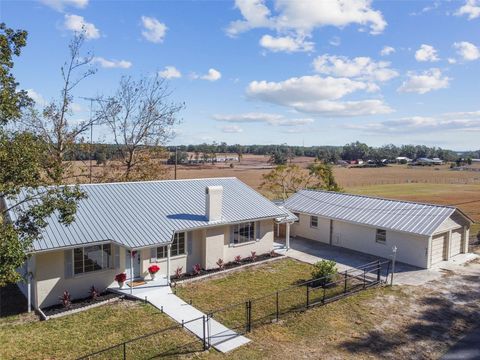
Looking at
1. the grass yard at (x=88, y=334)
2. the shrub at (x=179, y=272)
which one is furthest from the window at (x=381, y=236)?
the grass yard at (x=88, y=334)

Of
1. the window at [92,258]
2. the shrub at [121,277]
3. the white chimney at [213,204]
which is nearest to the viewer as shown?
the window at [92,258]

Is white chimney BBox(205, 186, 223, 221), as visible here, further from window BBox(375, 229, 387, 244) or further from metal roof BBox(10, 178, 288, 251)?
window BBox(375, 229, 387, 244)

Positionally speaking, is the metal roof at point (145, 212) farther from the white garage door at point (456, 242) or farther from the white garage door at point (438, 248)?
the white garage door at point (456, 242)

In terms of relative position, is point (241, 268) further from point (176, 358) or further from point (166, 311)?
point (176, 358)

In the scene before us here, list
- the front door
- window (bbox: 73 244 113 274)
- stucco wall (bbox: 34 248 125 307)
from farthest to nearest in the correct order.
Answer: the front door < window (bbox: 73 244 113 274) < stucco wall (bbox: 34 248 125 307)

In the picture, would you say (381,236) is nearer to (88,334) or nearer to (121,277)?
(121,277)

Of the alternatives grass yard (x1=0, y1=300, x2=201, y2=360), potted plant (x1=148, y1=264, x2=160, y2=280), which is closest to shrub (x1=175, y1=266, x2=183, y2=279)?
potted plant (x1=148, y1=264, x2=160, y2=280)

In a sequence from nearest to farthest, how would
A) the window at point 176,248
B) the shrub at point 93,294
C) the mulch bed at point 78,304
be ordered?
the mulch bed at point 78,304, the shrub at point 93,294, the window at point 176,248
